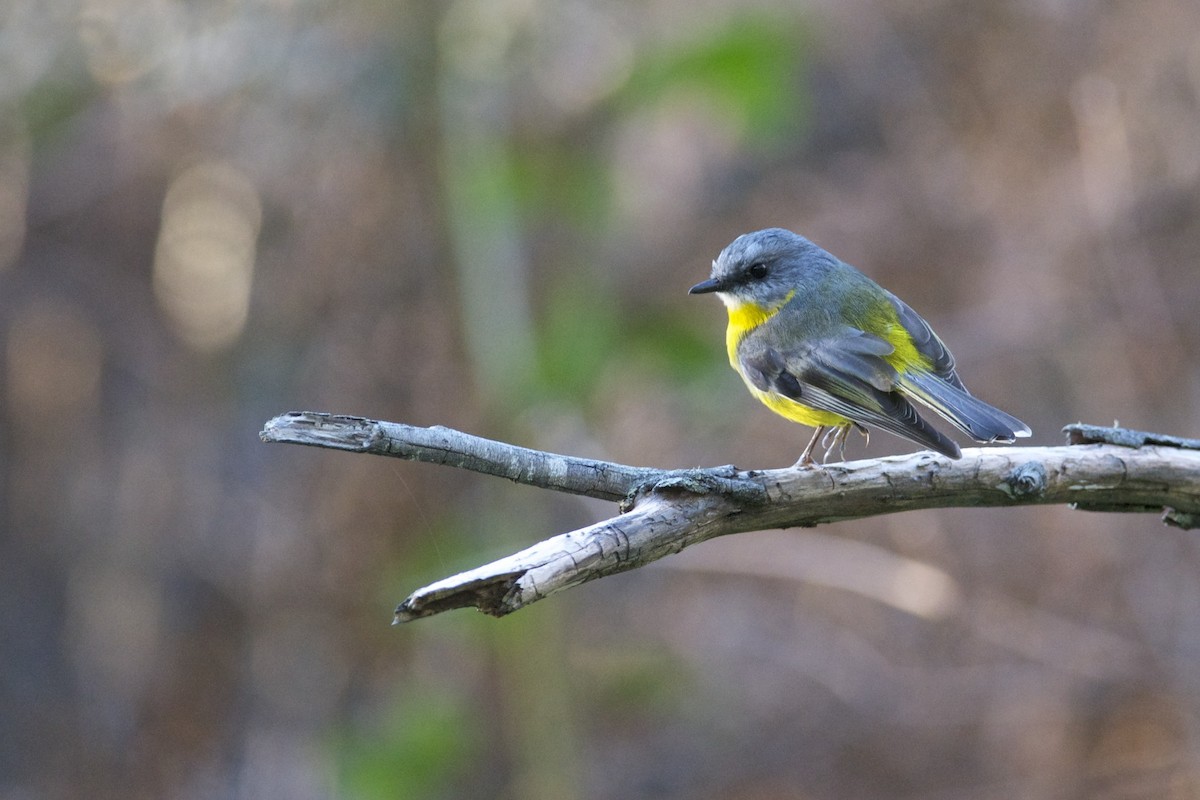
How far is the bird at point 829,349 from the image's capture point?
3.85m

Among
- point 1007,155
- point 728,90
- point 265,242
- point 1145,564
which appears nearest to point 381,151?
point 265,242

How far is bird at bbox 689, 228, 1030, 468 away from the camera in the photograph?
385 centimetres

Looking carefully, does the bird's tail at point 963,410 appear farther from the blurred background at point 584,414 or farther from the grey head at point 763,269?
the blurred background at point 584,414

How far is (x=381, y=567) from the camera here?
7707mm

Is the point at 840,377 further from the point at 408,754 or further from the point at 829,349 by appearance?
the point at 408,754

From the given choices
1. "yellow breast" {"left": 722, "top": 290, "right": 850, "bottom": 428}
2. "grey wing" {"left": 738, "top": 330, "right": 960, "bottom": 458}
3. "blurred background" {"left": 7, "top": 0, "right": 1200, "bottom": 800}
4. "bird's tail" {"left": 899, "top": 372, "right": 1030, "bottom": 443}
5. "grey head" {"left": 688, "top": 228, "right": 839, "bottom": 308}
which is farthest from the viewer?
"blurred background" {"left": 7, "top": 0, "right": 1200, "bottom": 800}

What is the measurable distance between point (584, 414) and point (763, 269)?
1.73m

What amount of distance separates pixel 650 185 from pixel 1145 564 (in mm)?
5045

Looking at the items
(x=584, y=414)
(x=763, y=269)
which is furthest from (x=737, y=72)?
(x=584, y=414)

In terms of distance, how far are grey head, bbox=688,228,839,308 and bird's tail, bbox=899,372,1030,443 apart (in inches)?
26.2

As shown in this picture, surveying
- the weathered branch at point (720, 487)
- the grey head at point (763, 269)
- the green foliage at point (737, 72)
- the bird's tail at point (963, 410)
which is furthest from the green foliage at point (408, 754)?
the green foliage at point (737, 72)

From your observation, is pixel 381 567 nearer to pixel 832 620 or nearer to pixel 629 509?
pixel 832 620

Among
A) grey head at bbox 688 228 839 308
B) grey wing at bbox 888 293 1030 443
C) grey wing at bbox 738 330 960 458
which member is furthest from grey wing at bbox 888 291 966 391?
grey head at bbox 688 228 839 308

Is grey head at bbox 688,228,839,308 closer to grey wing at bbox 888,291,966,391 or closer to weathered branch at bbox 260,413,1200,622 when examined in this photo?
grey wing at bbox 888,291,966,391
